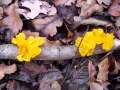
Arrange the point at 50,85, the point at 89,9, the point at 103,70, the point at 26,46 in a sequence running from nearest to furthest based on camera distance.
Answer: the point at 26,46 < the point at 50,85 < the point at 103,70 < the point at 89,9

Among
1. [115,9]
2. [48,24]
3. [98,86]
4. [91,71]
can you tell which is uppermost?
[115,9]

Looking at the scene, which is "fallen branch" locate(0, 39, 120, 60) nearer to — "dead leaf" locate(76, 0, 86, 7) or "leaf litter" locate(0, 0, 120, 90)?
"leaf litter" locate(0, 0, 120, 90)

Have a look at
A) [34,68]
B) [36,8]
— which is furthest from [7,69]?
[36,8]

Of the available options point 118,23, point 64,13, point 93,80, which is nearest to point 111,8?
point 118,23

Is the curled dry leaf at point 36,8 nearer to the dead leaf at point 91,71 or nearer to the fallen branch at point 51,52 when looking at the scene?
the fallen branch at point 51,52

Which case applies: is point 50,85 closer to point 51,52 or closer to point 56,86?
point 56,86

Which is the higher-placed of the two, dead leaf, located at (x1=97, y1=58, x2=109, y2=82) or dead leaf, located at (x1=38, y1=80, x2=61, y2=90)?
dead leaf, located at (x1=97, y1=58, x2=109, y2=82)

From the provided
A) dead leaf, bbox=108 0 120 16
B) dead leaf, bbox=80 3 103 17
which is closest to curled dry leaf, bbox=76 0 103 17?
dead leaf, bbox=80 3 103 17
